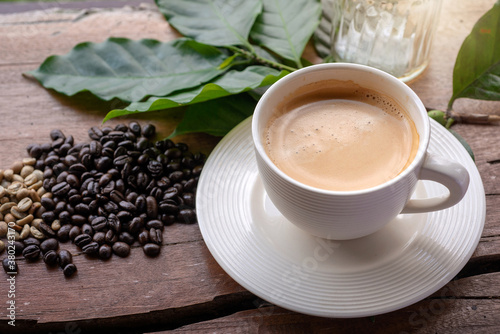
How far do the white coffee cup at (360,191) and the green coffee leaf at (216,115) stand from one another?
0.25 m

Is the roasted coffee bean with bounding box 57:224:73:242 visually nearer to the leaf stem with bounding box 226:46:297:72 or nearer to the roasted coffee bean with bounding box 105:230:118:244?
the roasted coffee bean with bounding box 105:230:118:244

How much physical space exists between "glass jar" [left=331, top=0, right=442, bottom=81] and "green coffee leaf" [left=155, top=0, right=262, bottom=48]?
26 centimetres

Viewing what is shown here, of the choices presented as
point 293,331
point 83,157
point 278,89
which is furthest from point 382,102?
point 83,157

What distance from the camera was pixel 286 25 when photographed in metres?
1.40

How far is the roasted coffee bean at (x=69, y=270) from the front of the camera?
40.9 inches

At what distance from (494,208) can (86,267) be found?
92 cm

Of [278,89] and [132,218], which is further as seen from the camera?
[132,218]

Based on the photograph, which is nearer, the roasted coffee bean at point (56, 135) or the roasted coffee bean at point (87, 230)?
the roasted coffee bean at point (87, 230)

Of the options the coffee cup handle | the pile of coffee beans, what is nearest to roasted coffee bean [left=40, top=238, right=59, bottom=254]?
the pile of coffee beans

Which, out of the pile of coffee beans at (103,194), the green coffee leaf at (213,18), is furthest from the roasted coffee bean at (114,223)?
the green coffee leaf at (213,18)

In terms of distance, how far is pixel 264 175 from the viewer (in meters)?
0.90

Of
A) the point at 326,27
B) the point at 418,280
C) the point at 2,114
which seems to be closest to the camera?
the point at 418,280

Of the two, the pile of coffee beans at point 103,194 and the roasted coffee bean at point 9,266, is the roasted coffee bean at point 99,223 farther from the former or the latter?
the roasted coffee bean at point 9,266

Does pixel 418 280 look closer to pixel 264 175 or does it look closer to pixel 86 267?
pixel 264 175
